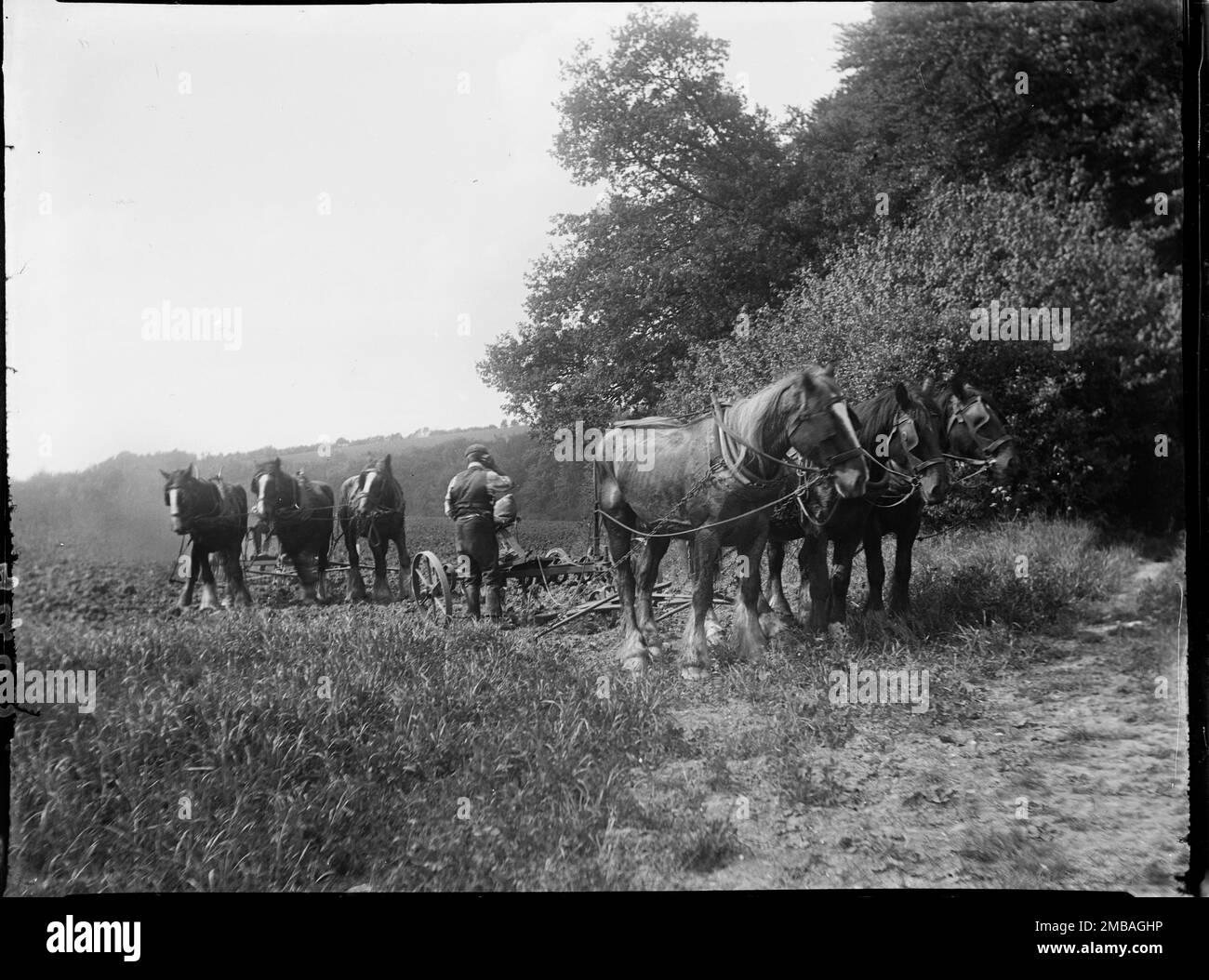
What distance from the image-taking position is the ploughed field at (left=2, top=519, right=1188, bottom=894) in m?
3.04

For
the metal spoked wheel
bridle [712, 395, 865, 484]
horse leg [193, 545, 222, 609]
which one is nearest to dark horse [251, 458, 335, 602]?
horse leg [193, 545, 222, 609]

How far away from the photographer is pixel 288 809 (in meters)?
3.04

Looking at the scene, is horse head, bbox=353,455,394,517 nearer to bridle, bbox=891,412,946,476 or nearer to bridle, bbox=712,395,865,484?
bridle, bbox=712,395,865,484

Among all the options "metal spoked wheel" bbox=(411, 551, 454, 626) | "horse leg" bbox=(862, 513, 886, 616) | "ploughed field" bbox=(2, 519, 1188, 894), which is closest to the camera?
"ploughed field" bbox=(2, 519, 1188, 894)

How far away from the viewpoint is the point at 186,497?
3.48 m

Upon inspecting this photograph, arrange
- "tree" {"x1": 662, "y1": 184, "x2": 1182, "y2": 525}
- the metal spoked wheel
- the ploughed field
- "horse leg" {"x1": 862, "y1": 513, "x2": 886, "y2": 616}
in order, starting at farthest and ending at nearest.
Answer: the metal spoked wheel, "horse leg" {"x1": 862, "y1": 513, "x2": 886, "y2": 616}, "tree" {"x1": 662, "y1": 184, "x2": 1182, "y2": 525}, the ploughed field

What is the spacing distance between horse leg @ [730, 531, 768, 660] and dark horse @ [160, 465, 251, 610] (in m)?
2.20

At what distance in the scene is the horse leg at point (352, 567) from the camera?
3592 mm

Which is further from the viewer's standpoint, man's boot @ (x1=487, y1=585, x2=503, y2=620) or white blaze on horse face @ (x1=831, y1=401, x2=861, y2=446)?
man's boot @ (x1=487, y1=585, x2=503, y2=620)

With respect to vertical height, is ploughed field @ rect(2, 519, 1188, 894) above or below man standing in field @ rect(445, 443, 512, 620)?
below

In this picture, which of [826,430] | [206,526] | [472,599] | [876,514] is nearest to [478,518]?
[472,599]

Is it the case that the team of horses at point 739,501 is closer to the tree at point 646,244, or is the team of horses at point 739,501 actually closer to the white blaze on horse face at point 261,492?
the white blaze on horse face at point 261,492

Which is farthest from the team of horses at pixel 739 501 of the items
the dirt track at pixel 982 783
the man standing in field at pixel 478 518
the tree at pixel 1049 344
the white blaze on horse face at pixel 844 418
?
the dirt track at pixel 982 783
